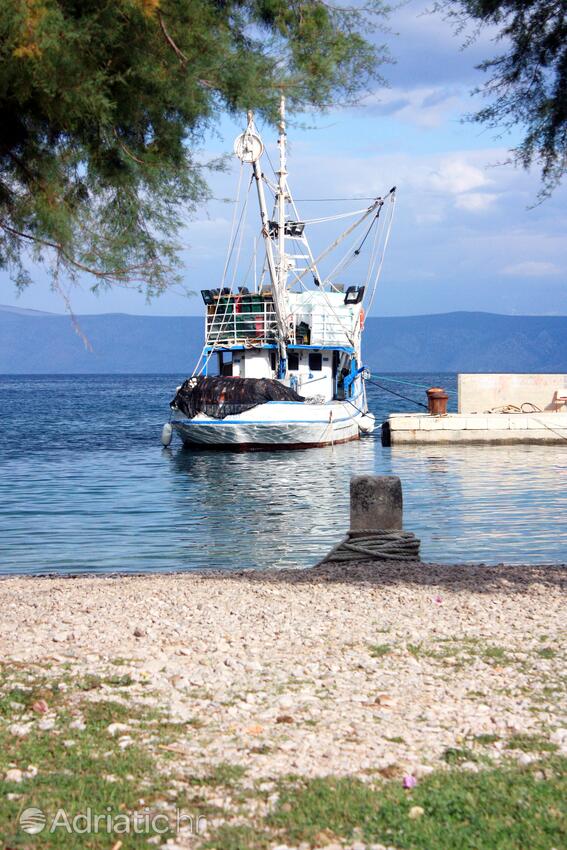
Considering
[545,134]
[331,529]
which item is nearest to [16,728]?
[545,134]

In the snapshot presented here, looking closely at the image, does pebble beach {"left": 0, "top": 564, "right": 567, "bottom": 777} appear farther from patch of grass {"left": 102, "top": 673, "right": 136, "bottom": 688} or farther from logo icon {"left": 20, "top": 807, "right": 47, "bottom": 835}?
logo icon {"left": 20, "top": 807, "right": 47, "bottom": 835}

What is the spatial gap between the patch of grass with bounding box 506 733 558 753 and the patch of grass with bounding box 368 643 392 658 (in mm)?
1718

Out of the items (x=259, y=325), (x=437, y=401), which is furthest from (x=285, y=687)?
(x=259, y=325)

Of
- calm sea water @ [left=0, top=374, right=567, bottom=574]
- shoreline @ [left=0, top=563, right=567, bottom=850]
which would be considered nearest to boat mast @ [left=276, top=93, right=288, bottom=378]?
calm sea water @ [left=0, top=374, right=567, bottom=574]

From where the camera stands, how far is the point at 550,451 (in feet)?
109

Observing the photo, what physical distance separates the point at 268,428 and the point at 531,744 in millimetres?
30958

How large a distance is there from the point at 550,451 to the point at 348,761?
29.7m

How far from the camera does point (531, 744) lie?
16.4ft

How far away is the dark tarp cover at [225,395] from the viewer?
35719 millimetres

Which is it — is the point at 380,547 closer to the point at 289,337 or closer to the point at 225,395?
the point at 225,395

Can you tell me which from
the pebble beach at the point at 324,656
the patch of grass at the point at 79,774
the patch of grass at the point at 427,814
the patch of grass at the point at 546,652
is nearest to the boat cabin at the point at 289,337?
the pebble beach at the point at 324,656

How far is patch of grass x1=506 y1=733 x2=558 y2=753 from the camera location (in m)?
4.92

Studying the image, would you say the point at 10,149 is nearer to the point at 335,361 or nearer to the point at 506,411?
the point at 506,411

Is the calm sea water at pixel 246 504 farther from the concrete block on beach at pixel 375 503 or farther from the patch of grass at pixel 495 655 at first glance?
the patch of grass at pixel 495 655
